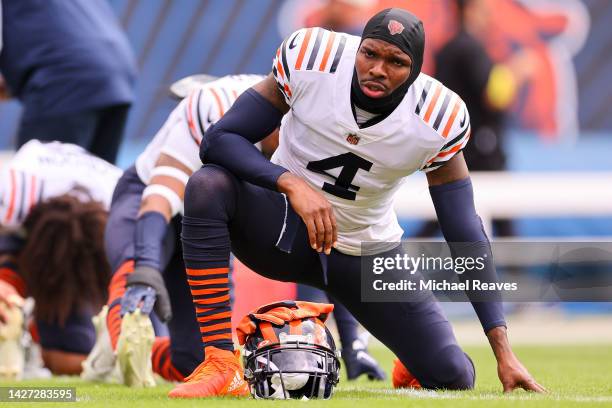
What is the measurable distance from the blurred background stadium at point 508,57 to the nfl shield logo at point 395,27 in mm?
5716

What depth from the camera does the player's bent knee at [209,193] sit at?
12.3 feet

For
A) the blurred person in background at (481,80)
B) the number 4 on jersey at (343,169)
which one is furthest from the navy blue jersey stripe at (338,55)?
the blurred person in background at (481,80)

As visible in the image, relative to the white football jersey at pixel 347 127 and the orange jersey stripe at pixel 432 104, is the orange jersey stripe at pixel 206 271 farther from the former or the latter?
the orange jersey stripe at pixel 432 104

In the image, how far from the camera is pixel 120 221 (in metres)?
4.91

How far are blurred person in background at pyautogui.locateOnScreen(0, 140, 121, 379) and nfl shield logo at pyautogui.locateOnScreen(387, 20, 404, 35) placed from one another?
89.1 inches

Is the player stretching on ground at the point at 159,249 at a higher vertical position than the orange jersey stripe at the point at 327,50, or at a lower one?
lower

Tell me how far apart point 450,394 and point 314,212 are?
73cm

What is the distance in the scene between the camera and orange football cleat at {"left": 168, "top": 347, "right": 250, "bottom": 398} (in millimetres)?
3645

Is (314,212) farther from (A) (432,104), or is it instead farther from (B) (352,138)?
(A) (432,104)

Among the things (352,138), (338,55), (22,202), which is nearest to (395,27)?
(338,55)

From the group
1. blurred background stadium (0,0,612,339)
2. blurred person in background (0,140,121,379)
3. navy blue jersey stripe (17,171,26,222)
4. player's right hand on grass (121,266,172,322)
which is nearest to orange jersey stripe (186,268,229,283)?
player's right hand on grass (121,266,172,322)

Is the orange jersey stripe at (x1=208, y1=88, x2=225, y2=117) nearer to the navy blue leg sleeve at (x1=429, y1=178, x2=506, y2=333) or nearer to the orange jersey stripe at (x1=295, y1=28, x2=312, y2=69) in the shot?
the orange jersey stripe at (x1=295, y1=28, x2=312, y2=69)

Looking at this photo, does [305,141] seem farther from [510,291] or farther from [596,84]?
[596,84]

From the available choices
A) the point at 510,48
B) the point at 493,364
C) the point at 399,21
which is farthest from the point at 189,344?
the point at 510,48
